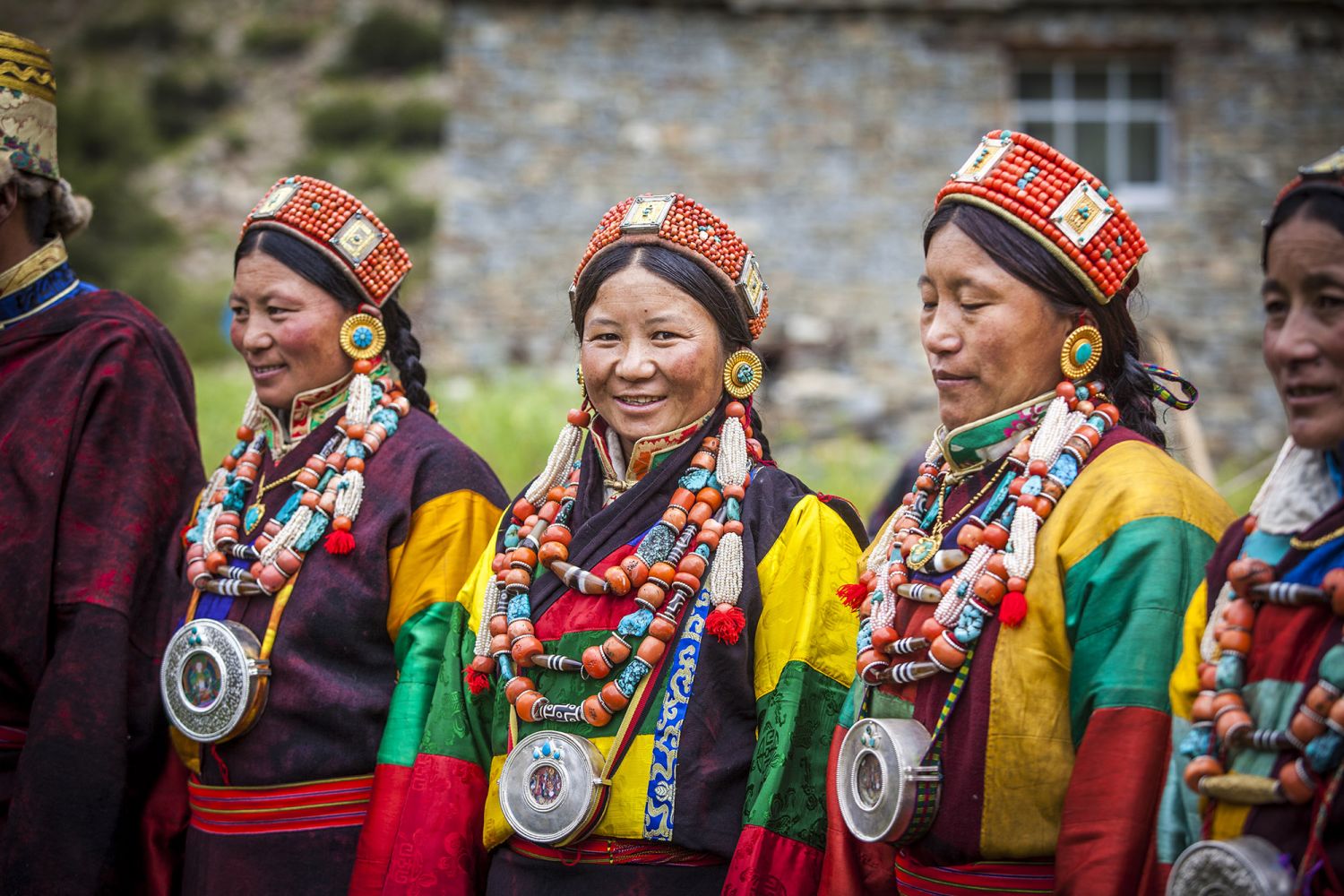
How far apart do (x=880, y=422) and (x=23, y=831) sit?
33.9 feet

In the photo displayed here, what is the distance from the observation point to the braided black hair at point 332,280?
3.60 m

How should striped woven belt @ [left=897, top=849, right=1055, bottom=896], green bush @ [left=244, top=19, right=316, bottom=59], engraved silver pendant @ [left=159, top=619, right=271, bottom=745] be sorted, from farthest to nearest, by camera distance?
green bush @ [left=244, top=19, right=316, bottom=59] < engraved silver pendant @ [left=159, top=619, right=271, bottom=745] < striped woven belt @ [left=897, top=849, right=1055, bottom=896]

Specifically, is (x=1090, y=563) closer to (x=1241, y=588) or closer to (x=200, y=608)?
(x=1241, y=588)

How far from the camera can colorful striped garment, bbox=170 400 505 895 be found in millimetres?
3301

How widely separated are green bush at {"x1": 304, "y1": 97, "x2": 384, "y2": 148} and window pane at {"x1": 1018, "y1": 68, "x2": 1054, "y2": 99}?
526 inches

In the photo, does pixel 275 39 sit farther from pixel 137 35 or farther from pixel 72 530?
pixel 72 530

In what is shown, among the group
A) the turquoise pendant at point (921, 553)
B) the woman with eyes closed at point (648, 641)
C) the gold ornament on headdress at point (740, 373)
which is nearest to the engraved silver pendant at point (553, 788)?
the woman with eyes closed at point (648, 641)

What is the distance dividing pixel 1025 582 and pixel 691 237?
1.08 meters

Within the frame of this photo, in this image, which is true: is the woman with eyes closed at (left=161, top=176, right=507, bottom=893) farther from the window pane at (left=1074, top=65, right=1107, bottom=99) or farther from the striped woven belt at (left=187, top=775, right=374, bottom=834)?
the window pane at (left=1074, top=65, right=1107, bottom=99)

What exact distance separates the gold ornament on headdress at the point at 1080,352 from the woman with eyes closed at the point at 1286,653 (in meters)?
0.47

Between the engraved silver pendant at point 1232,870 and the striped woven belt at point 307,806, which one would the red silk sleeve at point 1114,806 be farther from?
the striped woven belt at point 307,806

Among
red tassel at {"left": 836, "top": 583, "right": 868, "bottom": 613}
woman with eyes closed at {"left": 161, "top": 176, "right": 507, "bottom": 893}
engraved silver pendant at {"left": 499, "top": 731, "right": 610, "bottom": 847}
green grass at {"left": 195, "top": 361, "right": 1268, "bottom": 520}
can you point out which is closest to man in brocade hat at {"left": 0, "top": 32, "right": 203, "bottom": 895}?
woman with eyes closed at {"left": 161, "top": 176, "right": 507, "bottom": 893}

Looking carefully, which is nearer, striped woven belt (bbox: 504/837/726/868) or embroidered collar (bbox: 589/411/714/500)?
striped woven belt (bbox: 504/837/726/868)

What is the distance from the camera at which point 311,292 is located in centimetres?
359
